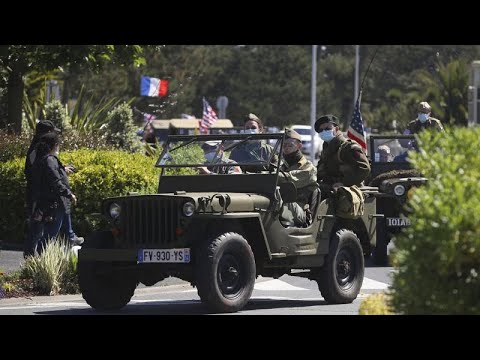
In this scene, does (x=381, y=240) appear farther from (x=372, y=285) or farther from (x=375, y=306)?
(x=375, y=306)

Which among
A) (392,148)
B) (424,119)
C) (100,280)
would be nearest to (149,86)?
(424,119)

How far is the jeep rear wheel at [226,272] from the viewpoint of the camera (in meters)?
12.6

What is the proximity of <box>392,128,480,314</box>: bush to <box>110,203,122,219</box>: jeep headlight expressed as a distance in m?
6.08

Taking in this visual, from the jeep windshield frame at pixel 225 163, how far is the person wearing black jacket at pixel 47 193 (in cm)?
237

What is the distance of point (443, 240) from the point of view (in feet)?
23.1

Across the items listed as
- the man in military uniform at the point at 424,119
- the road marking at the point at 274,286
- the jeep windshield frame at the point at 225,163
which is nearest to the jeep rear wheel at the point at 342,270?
the jeep windshield frame at the point at 225,163

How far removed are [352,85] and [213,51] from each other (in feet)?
51.5

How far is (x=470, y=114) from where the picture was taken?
1764 inches

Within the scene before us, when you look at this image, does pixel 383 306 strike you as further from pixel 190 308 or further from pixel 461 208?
pixel 190 308

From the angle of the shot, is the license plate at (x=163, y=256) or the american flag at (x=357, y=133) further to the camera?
the american flag at (x=357, y=133)

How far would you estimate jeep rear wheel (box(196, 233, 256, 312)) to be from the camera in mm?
12602

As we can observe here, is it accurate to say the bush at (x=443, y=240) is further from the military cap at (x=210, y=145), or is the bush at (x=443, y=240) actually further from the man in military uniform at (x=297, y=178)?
the military cap at (x=210, y=145)

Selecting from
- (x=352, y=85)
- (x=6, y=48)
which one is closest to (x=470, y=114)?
(x=6, y=48)

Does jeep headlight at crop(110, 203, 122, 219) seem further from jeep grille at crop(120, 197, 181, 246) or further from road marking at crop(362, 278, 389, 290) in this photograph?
road marking at crop(362, 278, 389, 290)
